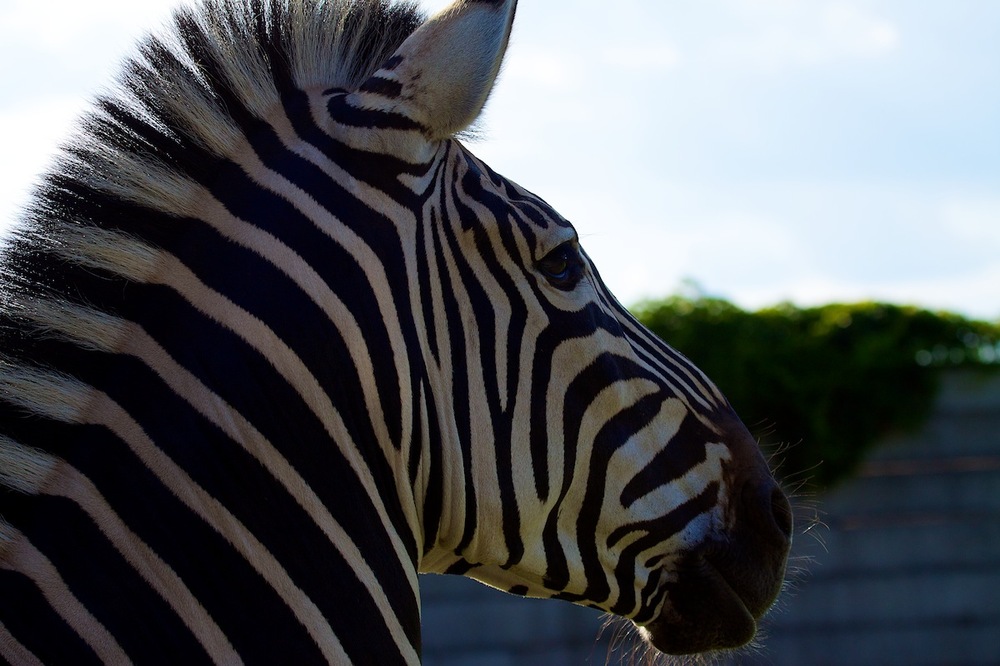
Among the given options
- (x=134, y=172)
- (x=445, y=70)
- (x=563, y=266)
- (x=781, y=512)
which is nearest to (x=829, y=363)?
(x=781, y=512)

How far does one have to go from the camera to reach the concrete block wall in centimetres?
956

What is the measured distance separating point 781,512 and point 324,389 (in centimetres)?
130

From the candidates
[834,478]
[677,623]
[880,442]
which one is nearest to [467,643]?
[834,478]

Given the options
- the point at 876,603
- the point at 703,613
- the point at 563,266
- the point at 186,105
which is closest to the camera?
the point at 186,105

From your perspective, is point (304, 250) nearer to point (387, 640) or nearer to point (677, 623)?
point (387, 640)

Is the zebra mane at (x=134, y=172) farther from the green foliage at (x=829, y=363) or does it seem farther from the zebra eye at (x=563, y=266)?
the green foliage at (x=829, y=363)

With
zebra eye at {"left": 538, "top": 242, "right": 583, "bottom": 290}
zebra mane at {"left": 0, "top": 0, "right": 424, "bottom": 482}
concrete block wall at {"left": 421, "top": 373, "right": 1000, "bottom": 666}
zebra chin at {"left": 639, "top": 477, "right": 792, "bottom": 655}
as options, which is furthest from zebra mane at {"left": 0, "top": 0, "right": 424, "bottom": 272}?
concrete block wall at {"left": 421, "top": 373, "right": 1000, "bottom": 666}

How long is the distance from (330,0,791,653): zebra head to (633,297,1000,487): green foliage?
299 inches

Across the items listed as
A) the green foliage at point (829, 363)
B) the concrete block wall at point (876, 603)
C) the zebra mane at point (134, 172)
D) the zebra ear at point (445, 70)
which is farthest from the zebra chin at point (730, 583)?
the green foliage at point (829, 363)

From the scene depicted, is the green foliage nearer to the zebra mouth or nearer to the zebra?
the zebra mouth

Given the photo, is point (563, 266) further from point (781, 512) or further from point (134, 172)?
point (134, 172)

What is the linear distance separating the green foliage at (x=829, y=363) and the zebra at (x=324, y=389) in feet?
25.2

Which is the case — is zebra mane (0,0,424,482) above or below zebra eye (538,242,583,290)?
above

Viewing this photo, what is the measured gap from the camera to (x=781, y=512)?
2566 mm
